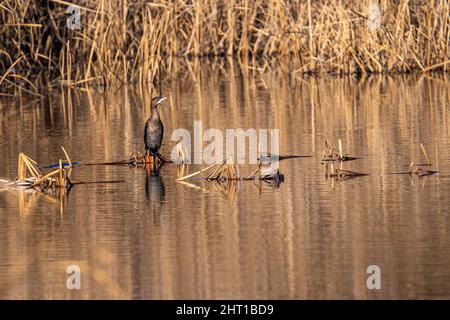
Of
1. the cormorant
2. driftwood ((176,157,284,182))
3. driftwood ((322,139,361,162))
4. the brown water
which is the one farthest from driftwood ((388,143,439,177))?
the cormorant

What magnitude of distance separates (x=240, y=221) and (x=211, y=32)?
45.8ft

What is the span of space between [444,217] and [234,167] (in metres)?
2.28

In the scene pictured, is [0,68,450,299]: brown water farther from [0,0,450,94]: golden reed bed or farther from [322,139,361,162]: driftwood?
[0,0,450,94]: golden reed bed

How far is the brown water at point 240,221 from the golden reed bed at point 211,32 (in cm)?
384

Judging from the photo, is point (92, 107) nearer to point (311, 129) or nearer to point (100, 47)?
point (100, 47)

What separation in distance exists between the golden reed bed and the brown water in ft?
12.6

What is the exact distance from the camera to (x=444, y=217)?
328 inches

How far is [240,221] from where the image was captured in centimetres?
845

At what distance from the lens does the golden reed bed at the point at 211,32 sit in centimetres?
1795

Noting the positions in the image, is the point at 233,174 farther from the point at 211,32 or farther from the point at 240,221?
the point at 211,32

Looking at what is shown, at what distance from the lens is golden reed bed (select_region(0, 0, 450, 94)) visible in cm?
1795
